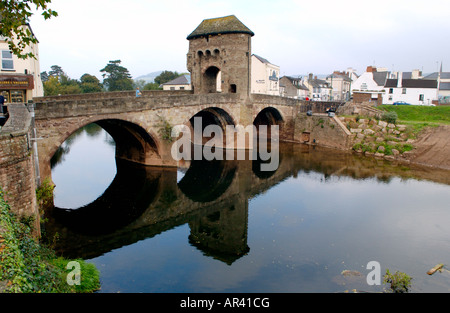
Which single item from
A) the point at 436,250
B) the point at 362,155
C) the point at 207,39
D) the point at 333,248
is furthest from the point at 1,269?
the point at 362,155

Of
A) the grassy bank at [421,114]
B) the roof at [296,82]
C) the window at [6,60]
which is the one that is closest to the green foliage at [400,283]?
the window at [6,60]

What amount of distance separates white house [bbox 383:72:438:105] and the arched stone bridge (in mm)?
16856

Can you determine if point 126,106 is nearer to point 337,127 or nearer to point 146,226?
point 146,226

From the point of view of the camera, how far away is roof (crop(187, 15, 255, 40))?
30203mm

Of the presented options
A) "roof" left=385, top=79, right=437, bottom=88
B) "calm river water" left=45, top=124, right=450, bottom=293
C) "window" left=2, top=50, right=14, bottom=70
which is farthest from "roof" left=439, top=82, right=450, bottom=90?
"window" left=2, top=50, right=14, bottom=70

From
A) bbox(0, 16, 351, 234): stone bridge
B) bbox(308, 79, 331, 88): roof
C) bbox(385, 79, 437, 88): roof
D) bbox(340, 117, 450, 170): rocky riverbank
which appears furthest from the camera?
bbox(308, 79, 331, 88): roof

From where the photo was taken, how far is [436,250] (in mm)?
13367

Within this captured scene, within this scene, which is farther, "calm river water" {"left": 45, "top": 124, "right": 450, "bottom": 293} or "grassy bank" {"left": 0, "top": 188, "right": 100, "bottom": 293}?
"calm river water" {"left": 45, "top": 124, "right": 450, "bottom": 293}

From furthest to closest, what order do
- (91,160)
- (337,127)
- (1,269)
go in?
(337,127) < (91,160) < (1,269)

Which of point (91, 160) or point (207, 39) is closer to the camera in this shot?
point (91, 160)

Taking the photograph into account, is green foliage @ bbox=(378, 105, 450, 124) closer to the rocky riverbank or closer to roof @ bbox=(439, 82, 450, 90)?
the rocky riverbank

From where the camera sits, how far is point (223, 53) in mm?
31031

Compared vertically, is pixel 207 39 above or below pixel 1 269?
above

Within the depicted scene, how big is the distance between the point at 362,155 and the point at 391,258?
21084 millimetres
